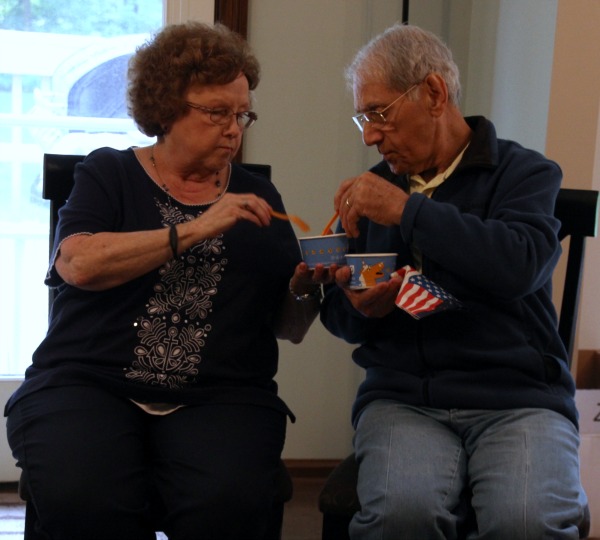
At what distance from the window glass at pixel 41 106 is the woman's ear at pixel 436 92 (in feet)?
4.02

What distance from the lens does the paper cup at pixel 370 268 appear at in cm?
162

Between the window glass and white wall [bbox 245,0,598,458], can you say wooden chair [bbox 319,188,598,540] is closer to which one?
white wall [bbox 245,0,598,458]

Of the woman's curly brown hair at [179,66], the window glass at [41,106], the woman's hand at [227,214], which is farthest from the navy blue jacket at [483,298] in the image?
the window glass at [41,106]

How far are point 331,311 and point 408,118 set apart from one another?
0.41 metres

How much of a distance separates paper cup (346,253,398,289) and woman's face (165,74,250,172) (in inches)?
14.9

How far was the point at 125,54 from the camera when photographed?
8.95ft

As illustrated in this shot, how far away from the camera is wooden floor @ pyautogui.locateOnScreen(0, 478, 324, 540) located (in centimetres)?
254

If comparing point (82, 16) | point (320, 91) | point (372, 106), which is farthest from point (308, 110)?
point (372, 106)

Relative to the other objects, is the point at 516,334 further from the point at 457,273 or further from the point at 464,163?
the point at 464,163

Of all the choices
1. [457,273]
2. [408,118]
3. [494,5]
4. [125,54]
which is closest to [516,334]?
[457,273]

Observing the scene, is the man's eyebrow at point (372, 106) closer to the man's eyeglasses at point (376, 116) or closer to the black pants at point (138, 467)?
the man's eyeglasses at point (376, 116)

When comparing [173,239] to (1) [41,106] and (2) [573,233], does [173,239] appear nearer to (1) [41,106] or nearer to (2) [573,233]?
(2) [573,233]

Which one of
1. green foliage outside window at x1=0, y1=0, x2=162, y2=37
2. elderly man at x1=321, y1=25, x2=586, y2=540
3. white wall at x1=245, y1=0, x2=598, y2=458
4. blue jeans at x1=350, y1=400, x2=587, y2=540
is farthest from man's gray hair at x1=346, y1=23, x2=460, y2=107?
green foliage outside window at x1=0, y1=0, x2=162, y2=37

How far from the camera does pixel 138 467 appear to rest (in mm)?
1592
